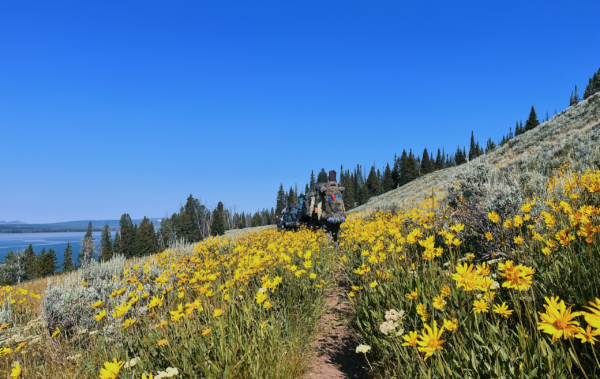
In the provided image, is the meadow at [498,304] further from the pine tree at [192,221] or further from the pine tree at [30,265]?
the pine tree at [30,265]

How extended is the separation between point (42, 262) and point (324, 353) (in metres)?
58.3

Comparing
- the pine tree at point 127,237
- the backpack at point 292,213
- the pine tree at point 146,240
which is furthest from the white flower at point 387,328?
the pine tree at point 127,237

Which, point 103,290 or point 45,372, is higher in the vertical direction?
point 103,290

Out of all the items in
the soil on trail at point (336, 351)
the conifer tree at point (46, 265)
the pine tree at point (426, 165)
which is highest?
the pine tree at point (426, 165)

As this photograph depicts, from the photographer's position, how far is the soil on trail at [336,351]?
293 centimetres

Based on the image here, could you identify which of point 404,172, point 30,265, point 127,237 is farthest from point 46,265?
point 404,172

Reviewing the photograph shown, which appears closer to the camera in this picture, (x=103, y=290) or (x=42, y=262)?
(x=103, y=290)

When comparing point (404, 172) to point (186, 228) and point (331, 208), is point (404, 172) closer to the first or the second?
point (186, 228)

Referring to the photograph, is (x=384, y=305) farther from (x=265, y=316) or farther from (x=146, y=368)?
(x=146, y=368)

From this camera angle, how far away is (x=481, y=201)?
524cm

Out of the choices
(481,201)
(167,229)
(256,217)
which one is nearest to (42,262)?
(167,229)

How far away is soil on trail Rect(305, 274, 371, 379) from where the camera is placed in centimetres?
293

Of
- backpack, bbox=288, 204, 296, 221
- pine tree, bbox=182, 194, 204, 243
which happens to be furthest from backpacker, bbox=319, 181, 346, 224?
pine tree, bbox=182, 194, 204, 243

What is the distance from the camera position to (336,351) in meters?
3.33
